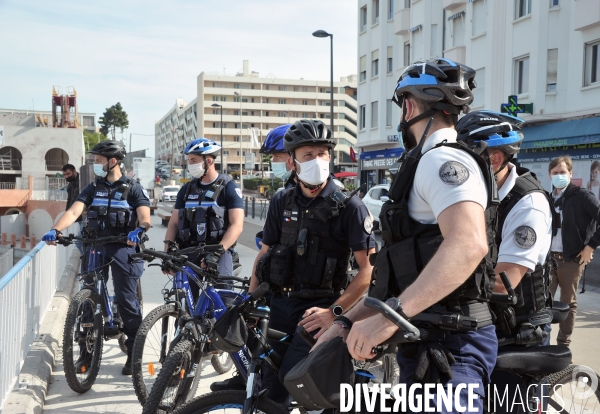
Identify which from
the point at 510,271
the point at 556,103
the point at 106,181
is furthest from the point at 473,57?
the point at 510,271

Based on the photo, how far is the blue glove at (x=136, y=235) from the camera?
503 centimetres

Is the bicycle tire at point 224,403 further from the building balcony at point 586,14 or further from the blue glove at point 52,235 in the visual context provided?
the building balcony at point 586,14

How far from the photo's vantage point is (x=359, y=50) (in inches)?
1555

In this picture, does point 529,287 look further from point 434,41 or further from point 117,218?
point 434,41

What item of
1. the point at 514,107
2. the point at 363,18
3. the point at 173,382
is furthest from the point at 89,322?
the point at 363,18

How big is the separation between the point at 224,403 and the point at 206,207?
3004 millimetres

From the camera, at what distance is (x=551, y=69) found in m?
22.0

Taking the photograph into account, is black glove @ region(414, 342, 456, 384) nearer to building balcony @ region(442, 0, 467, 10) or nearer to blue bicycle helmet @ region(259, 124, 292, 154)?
blue bicycle helmet @ region(259, 124, 292, 154)

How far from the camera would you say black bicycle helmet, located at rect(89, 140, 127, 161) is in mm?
5613

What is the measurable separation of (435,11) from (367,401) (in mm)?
31304

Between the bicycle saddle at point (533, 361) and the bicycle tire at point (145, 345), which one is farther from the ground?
the bicycle saddle at point (533, 361)

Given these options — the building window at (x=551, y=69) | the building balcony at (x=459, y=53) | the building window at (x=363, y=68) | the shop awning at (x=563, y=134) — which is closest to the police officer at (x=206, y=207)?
the shop awning at (x=563, y=134)

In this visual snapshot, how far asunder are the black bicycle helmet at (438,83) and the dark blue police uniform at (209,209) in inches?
130

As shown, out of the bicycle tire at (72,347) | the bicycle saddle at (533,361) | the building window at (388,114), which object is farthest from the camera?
the building window at (388,114)
